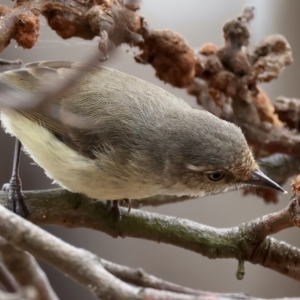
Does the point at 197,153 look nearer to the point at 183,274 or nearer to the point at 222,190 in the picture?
the point at 222,190

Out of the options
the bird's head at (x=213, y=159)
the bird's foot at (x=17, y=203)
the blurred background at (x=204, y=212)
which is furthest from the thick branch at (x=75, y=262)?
the blurred background at (x=204, y=212)

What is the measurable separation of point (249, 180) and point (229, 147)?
11 centimetres

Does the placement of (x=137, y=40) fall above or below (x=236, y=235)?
above

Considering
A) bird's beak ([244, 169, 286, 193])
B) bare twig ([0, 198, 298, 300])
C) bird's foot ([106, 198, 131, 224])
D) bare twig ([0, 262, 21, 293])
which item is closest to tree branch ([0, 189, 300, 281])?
bird's foot ([106, 198, 131, 224])

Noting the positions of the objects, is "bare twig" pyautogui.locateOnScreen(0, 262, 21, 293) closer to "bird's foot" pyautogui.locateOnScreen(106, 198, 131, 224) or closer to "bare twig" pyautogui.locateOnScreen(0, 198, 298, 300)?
"bare twig" pyautogui.locateOnScreen(0, 198, 298, 300)

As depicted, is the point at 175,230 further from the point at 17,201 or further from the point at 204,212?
the point at 204,212

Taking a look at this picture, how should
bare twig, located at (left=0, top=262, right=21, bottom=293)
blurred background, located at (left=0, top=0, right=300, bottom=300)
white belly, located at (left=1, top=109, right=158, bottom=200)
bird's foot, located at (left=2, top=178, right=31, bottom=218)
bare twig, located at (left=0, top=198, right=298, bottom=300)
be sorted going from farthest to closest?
blurred background, located at (left=0, top=0, right=300, bottom=300)
white belly, located at (left=1, top=109, right=158, bottom=200)
bird's foot, located at (left=2, top=178, right=31, bottom=218)
bare twig, located at (left=0, top=262, right=21, bottom=293)
bare twig, located at (left=0, top=198, right=298, bottom=300)

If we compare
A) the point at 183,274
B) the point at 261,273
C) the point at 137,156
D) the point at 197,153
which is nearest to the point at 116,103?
the point at 137,156

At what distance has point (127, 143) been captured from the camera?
1.25 meters

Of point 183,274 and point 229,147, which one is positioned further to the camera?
point 183,274

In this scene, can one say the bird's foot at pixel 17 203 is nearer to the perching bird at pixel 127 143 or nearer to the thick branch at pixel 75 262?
the perching bird at pixel 127 143

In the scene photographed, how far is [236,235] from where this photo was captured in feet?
3.77

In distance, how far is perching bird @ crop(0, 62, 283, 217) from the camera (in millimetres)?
1198

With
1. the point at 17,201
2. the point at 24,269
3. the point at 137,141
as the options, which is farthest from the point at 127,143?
the point at 24,269
